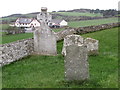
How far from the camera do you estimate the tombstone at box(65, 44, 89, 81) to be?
1123 centimetres

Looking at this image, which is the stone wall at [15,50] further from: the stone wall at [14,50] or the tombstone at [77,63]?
the tombstone at [77,63]

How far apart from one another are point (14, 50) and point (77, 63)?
8429 millimetres

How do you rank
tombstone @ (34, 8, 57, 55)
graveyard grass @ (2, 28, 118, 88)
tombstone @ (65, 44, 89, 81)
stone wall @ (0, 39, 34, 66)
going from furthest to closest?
1. tombstone @ (34, 8, 57, 55)
2. stone wall @ (0, 39, 34, 66)
3. tombstone @ (65, 44, 89, 81)
4. graveyard grass @ (2, 28, 118, 88)

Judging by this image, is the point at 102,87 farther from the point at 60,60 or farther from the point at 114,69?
the point at 60,60

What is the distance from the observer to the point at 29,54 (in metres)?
20.7

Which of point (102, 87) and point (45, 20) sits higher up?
point (45, 20)

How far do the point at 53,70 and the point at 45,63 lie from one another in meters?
2.51

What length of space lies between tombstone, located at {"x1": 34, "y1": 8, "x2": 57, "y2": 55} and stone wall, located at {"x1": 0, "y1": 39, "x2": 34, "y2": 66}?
69cm

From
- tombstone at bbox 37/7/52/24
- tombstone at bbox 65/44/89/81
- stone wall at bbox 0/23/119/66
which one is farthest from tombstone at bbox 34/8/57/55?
tombstone at bbox 65/44/89/81

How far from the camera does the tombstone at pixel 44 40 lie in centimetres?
2009

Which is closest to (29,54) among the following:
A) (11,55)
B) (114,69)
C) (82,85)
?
(11,55)

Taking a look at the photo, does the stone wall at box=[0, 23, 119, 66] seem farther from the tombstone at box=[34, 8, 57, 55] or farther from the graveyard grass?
the tombstone at box=[34, 8, 57, 55]

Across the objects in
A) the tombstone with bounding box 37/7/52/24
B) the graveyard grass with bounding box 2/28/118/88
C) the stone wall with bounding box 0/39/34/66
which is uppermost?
the tombstone with bounding box 37/7/52/24

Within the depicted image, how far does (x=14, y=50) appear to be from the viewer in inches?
727
